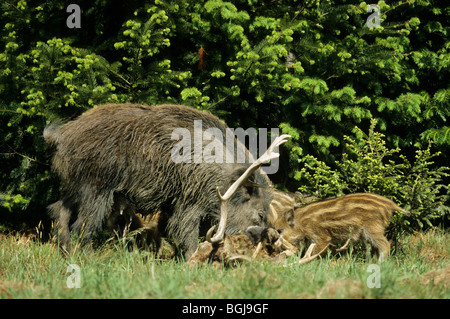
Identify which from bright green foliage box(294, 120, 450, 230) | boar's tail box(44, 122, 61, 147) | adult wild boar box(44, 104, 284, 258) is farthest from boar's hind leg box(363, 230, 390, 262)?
boar's tail box(44, 122, 61, 147)

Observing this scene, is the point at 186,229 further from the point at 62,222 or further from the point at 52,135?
the point at 52,135

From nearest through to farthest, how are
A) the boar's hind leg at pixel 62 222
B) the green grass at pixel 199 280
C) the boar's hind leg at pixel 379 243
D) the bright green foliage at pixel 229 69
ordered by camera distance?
the green grass at pixel 199 280 → the boar's hind leg at pixel 62 222 → the boar's hind leg at pixel 379 243 → the bright green foliage at pixel 229 69

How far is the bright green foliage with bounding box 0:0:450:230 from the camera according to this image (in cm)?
609

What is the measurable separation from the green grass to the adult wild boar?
516 mm

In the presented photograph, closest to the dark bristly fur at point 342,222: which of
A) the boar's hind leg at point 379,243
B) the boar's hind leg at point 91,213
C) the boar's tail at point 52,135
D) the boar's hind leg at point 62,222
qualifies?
the boar's hind leg at point 379,243

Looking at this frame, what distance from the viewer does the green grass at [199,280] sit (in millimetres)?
3516

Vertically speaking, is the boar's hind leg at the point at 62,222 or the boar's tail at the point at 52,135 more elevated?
the boar's tail at the point at 52,135

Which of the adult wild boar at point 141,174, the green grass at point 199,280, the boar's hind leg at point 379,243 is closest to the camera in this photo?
the green grass at point 199,280

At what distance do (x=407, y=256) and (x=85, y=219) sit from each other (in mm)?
3596

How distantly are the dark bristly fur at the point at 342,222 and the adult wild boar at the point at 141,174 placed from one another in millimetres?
815

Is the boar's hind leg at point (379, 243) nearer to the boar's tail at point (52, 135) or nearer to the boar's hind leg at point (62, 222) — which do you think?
the boar's hind leg at point (62, 222)

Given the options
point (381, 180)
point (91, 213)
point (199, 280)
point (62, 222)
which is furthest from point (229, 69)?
point (199, 280)

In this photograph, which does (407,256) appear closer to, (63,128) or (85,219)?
(85,219)
